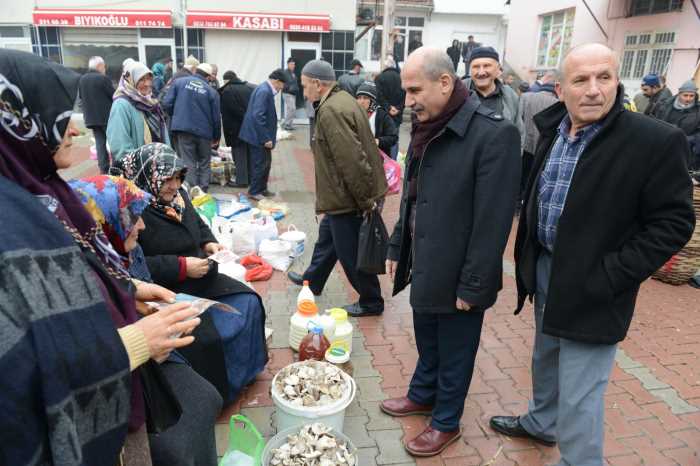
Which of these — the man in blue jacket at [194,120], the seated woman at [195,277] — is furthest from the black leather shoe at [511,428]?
the man in blue jacket at [194,120]

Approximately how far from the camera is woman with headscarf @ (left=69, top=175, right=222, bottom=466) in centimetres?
191

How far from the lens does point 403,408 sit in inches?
116

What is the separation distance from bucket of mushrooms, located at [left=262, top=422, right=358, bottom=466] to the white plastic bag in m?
2.96

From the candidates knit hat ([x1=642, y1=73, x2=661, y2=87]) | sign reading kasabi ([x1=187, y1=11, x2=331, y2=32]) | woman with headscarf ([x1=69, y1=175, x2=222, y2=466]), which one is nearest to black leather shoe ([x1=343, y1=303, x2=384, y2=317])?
woman with headscarf ([x1=69, y1=175, x2=222, y2=466])

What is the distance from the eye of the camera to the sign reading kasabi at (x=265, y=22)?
1448 centimetres

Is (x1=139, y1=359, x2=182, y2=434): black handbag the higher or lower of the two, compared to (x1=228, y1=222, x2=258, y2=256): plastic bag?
higher

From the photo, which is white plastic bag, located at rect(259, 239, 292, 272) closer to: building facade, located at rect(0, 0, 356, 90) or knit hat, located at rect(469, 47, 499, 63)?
knit hat, located at rect(469, 47, 499, 63)

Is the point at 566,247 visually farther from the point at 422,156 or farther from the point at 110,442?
the point at 110,442

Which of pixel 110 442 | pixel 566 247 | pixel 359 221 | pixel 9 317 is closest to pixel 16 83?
pixel 9 317

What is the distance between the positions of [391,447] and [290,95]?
514 inches

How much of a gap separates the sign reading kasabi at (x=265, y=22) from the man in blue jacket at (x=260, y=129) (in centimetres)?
762

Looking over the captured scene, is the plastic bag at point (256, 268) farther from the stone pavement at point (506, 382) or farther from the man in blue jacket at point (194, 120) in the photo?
the man in blue jacket at point (194, 120)

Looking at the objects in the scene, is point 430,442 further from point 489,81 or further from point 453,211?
point 489,81

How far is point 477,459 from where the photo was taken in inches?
104
